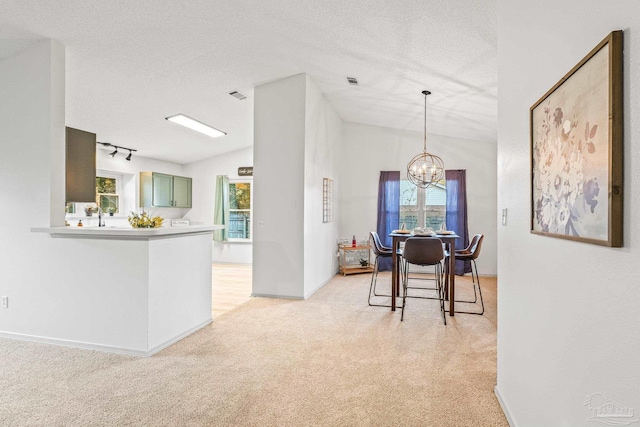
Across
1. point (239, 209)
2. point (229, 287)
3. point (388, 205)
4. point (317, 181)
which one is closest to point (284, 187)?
point (317, 181)

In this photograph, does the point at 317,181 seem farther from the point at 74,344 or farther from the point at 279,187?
the point at 74,344

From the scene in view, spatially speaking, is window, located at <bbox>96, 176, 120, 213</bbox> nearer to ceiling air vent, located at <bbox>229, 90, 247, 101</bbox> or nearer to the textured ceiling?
the textured ceiling

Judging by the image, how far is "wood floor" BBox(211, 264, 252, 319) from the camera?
15.3ft

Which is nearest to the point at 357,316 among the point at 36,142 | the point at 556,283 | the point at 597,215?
the point at 556,283

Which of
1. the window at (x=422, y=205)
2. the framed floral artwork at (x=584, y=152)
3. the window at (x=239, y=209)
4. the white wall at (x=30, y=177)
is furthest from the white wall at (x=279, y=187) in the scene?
the framed floral artwork at (x=584, y=152)

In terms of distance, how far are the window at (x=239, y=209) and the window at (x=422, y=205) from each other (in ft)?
11.4

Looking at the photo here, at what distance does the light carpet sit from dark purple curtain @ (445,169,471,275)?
313 centimetres

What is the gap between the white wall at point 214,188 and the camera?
27.0ft

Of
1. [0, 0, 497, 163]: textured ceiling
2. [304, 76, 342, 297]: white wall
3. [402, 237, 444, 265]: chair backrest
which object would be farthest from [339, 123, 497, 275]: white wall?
[402, 237, 444, 265]: chair backrest

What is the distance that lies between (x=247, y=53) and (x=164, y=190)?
4.70 metres

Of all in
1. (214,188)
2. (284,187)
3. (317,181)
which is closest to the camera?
(284,187)

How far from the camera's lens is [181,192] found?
27.3ft

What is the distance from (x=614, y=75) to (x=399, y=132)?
6.36 m

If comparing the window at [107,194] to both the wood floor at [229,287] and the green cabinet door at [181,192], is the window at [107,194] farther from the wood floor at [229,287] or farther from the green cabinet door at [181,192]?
the wood floor at [229,287]
